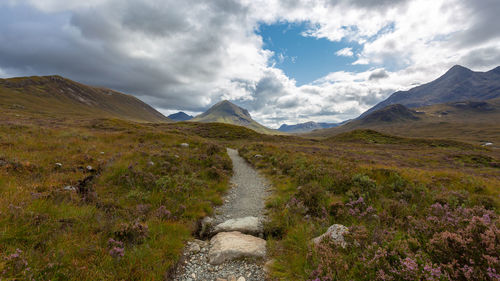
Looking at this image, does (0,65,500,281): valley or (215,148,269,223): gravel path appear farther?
(215,148,269,223): gravel path

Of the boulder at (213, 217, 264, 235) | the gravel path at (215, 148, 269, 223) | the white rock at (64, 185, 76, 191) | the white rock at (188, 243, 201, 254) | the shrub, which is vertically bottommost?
the gravel path at (215, 148, 269, 223)

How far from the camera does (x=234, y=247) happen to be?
215 inches

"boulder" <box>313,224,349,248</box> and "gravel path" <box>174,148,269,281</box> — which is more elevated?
"boulder" <box>313,224,349,248</box>

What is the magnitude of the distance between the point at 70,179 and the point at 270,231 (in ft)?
27.2

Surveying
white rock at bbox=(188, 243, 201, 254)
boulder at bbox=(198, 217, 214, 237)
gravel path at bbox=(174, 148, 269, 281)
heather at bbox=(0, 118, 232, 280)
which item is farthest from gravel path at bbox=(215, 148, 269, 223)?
white rock at bbox=(188, 243, 201, 254)

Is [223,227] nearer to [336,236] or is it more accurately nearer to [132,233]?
[132,233]

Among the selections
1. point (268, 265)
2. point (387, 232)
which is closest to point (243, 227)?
point (268, 265)

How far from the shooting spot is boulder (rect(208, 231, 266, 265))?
5223 mm

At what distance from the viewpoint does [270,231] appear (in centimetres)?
652

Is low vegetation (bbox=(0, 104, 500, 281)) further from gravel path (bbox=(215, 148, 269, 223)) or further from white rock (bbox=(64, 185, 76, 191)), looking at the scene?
gravel path (bbox=(215, 148, 269, 223))

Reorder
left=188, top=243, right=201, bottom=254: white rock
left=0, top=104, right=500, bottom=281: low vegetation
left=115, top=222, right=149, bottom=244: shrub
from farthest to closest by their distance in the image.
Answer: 1. left=188, top=243, right=201, bottom=254: white rock
2. left=115, top=222, right=149, bottom=244: shrub
3. left=0, top=104, right=500, bottom=281: low vegetation

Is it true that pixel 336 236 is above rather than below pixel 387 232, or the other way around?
below

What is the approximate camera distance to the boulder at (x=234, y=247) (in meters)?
5.22

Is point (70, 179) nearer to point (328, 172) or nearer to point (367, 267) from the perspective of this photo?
point (367, 267)
